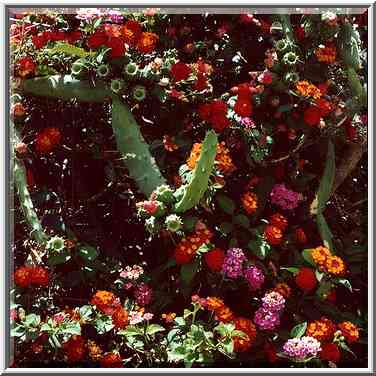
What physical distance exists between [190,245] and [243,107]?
539 millimetres

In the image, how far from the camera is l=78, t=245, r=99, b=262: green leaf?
236cm

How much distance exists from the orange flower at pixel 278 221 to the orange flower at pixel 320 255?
159mm

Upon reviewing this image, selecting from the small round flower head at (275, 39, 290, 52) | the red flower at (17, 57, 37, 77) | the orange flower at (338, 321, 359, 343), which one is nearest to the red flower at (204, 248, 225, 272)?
the orange flower at (338, 321, 359, 343)

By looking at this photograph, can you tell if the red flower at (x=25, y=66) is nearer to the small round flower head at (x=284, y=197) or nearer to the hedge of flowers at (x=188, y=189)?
the hedge of flowers at (x=188, y=189)

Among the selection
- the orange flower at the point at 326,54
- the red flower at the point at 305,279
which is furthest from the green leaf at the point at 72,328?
the orange flower at the point at 326,54

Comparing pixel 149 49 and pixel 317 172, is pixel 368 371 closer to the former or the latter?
pixel 317 172

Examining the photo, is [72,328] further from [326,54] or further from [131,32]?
[326,54]

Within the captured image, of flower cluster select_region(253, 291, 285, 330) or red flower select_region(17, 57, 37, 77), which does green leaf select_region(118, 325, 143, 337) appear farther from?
red flower select_region(17, 57, 37, 77)

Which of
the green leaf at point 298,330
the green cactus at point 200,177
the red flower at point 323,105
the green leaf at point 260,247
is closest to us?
the green cactus at point 200,177

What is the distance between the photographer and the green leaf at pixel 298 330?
2.23 meters

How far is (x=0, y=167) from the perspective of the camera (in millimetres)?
2168

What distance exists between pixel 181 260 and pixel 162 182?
27 centimetres

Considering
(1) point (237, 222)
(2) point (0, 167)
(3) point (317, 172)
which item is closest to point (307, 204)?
(3) point (317, 172)

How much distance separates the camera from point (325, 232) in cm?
252
